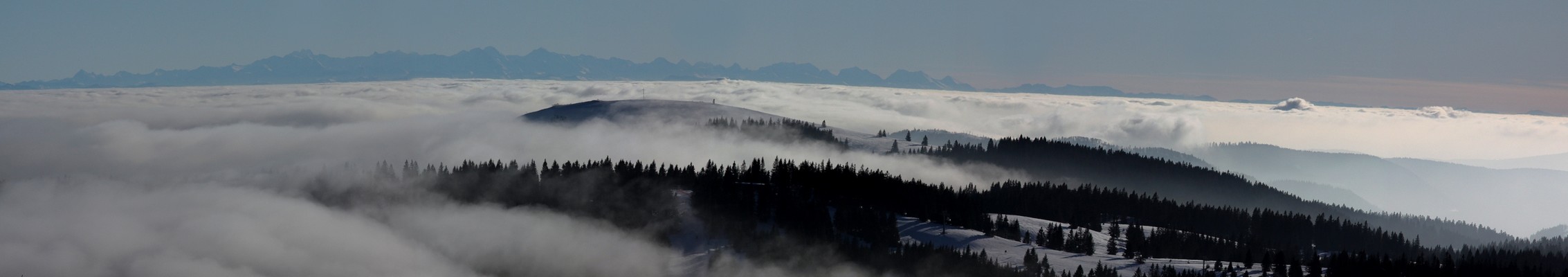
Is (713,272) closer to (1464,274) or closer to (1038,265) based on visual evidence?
(1038,265)

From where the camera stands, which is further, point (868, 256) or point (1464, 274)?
point (868, 256)

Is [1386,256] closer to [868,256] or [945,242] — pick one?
[945,242]

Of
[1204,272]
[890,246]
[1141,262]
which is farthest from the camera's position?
[890,246]

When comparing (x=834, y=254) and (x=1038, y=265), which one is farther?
(x=834, y=254)

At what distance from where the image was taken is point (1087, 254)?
198125 mm

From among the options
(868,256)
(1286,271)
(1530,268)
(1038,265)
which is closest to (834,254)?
(868,256)

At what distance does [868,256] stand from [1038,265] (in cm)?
3329

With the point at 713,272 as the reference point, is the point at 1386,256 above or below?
above

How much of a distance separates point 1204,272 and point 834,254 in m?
68.6

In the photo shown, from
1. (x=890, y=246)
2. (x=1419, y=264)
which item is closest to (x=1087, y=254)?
(x=890, y=246)

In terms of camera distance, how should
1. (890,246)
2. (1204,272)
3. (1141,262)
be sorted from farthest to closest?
1. (890,246)
2. (1141,262)
3. (1204,272)

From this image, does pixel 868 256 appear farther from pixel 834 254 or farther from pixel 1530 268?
pixel 1530 268

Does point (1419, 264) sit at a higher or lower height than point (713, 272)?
higher

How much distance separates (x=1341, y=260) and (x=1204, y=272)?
26787 mm
